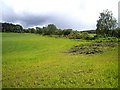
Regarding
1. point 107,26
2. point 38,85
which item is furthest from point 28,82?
point 107,26

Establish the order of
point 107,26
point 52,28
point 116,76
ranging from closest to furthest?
1. point 116,76
2. point 107,26
3. point 52,28

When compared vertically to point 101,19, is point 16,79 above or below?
below

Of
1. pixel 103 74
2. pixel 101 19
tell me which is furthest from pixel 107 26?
pixel 103 74

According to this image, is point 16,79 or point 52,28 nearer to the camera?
point 16,79

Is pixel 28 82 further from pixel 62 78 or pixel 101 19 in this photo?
pixel 101 19

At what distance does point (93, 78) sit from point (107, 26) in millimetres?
103550

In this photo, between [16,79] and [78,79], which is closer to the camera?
[78,79]

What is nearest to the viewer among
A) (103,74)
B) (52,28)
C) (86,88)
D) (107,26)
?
(86,88)

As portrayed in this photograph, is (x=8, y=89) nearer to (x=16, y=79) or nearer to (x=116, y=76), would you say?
(x=16, y=79)

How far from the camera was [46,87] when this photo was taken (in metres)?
14.6

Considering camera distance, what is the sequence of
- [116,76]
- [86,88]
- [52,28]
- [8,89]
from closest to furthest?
[86,88], [8,89], [116,76], [52,28]

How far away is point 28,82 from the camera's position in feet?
53.7

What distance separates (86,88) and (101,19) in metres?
108

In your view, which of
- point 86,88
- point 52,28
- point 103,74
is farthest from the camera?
point 52,28
